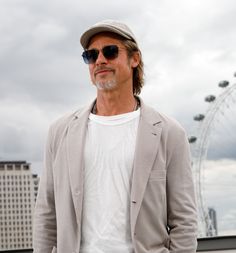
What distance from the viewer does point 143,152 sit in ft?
3.94

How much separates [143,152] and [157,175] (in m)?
0.06

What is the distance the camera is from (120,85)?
49.0 inches

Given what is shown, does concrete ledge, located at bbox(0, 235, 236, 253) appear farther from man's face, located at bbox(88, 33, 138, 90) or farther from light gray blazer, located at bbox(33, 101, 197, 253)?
man's face, located at bbox(88, 33, 138, 90)

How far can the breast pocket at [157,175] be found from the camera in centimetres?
121

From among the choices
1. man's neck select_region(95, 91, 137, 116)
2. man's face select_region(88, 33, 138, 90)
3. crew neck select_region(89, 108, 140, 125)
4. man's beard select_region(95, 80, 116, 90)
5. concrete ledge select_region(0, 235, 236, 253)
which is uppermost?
man's face select_region(88, 33, 138, 90)

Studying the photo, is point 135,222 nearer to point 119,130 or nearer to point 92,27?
point 119,130

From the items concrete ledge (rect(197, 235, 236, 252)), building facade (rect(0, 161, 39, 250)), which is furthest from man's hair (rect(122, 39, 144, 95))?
concrete ledge (rect(197, 235, 236, 252))

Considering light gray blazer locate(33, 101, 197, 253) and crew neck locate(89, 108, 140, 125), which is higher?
crew neck locate(89, 108, 140, 125)

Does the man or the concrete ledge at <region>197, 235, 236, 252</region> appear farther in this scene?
the concrete ledge at <region>197, 235, 236, 252</region>

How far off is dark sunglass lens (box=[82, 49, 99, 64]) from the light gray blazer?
0.40 ft

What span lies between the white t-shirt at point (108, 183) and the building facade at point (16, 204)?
1665mm

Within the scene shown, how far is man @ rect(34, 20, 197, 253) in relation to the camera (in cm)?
117

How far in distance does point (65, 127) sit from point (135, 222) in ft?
0.98

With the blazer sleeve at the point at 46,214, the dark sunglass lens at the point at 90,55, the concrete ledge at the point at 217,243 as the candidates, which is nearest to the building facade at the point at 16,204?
the concrete ledge at the point at 217,243
